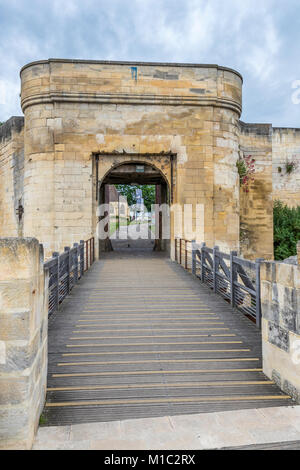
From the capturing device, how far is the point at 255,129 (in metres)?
15.4

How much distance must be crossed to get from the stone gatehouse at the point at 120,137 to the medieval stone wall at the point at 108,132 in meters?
0.03

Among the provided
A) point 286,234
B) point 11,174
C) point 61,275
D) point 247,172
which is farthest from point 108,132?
point 286,234

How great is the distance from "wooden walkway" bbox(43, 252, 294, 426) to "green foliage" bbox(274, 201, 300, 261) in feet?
33.3

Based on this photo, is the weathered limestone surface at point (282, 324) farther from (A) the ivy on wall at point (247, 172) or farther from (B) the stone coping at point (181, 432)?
(A) the ivy on wall at point (247, 172)

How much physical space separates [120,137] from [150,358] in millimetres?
9554

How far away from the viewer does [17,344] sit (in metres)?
2.65

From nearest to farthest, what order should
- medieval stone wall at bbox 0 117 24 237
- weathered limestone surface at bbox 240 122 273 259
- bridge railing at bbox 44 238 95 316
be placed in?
bridge railing at bbox 44 238 95 316 → medieval stone wall at bbox 0 117 24 237 → weathered limestone surface at bbox 240 122 273 259

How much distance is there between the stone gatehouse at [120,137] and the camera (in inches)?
487

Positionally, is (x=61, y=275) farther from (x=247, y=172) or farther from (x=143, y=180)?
(x=247, y=172)

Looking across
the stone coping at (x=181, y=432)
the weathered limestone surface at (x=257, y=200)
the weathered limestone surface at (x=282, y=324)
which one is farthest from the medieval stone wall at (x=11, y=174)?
the stone coping at (x=181, y=432)

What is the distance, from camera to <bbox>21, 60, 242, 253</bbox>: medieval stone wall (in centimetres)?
1237

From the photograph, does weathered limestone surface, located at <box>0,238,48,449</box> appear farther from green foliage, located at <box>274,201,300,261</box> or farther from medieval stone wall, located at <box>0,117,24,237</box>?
green foliage, located at <box>274,201,300,261</box>

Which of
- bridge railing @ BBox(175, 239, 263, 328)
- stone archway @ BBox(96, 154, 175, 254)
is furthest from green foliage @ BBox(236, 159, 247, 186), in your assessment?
bridge railing @ BBox(175, 239, 263, 328)

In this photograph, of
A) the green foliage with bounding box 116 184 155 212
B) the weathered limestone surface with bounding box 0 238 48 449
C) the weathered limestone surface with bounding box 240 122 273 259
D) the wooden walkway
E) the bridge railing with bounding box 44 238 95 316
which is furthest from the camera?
the green foliage with bounding box 116 184 155 212
